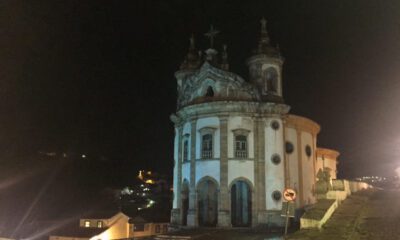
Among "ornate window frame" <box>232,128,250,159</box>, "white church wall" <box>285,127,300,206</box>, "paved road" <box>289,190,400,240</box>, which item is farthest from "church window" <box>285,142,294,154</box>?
"paved road" <box>289,190,400,240</box>

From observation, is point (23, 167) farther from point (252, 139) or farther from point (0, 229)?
point (252, 139)

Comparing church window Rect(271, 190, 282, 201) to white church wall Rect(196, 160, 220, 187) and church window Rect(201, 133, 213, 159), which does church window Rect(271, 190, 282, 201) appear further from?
church window Rect(201, 133, 213, 159)

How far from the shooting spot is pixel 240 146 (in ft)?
96.3

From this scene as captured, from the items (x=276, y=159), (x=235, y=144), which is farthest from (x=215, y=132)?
(x=276, y=159)

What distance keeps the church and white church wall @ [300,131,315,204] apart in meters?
0.22

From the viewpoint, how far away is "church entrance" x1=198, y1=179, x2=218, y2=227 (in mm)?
29812

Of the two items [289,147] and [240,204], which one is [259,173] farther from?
[289,147]

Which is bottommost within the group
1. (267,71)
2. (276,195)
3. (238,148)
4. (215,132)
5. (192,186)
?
(276,195)

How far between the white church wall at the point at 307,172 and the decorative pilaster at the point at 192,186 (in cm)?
844

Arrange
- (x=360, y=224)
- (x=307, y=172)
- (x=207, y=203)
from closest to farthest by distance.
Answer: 1. (x=360, y=224)
2. (x=207, y=203)
3. (x=307, y=172)

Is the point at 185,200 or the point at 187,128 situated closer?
the point at 185,200

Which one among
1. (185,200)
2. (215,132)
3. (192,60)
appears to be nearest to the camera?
(215,132)

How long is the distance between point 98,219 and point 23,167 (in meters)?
13.5

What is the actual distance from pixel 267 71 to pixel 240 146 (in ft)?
19.7
